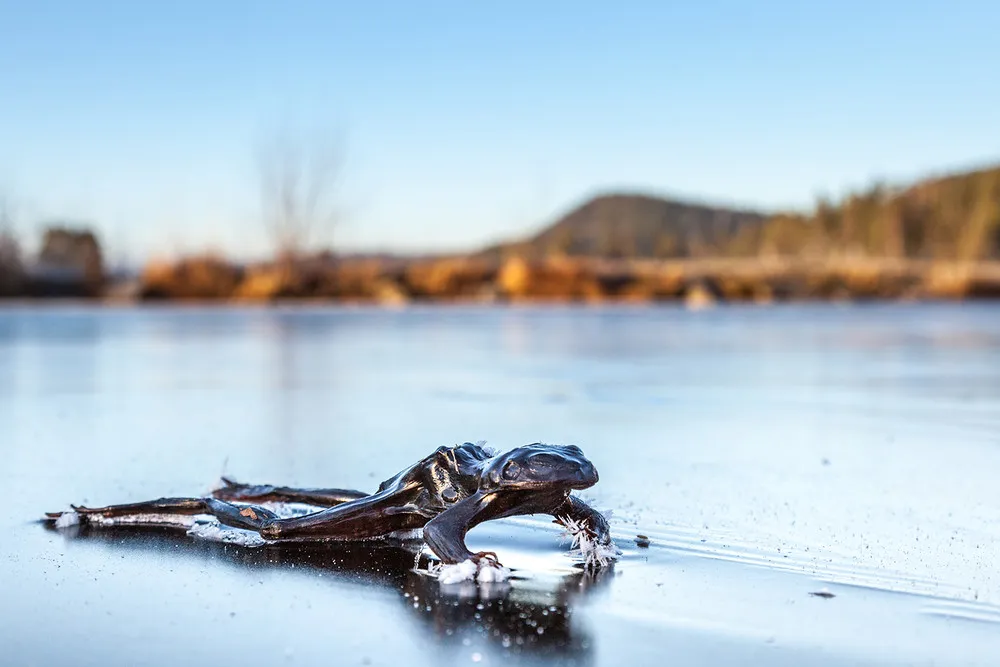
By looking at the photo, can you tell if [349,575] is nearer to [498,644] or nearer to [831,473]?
[498,644]

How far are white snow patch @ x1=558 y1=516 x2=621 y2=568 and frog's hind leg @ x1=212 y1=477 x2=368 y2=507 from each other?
868mm

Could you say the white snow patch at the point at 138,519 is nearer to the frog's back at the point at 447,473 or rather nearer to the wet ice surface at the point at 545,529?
the wet ice surface at the point at 545,529

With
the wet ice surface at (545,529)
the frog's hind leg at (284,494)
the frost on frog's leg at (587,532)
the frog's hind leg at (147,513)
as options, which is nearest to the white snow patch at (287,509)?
the frog's hind leg at (284,494)

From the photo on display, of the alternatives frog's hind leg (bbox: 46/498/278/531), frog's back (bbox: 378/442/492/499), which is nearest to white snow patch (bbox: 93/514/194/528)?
frog's hind leg (bbox: 46/498/278/531)

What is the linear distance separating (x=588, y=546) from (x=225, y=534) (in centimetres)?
144

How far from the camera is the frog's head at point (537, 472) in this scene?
3578 mm

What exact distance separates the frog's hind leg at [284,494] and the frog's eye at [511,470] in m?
0.82

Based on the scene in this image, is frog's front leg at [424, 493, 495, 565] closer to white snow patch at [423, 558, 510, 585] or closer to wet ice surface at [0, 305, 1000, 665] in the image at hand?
white snow patch at [423, 558, 510, 585]

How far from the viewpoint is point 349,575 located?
3.54 m

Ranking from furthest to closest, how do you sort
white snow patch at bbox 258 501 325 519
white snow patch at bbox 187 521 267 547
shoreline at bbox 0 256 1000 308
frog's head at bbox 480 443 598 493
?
shoreline at bbox 0 256 1000 308 → white snow patch at bbox 258 501 325 519 → white snow patch at bbox 187 521 267 547 → frog's head at bbox 480 443 598 493

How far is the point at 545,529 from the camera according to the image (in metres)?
4.25

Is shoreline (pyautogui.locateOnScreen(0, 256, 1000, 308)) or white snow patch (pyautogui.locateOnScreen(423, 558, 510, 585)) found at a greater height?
shoreline (pyautogui.locateOnScreen(0, 256, 1000, 308))

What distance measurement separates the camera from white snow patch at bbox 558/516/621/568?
372 centimetres

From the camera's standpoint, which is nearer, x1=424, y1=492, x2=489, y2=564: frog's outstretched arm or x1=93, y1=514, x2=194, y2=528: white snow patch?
x1=424, y1=492, x2=489, y2=564: frog's outstretched arm
